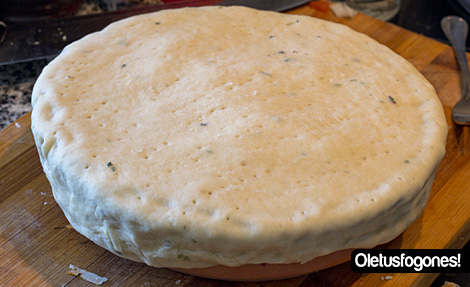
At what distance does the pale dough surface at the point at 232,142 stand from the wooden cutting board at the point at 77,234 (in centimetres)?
10

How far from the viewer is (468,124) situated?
157 cm

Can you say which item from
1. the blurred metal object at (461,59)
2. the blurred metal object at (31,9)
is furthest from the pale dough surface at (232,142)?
the blurred metal object at (31,9)

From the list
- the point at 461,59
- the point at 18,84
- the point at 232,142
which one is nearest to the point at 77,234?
the point at 232,142

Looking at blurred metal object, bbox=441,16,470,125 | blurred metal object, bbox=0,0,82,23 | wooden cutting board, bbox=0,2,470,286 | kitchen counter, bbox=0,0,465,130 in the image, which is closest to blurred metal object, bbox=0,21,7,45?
kitchen counter, bbox=0,0,465,130

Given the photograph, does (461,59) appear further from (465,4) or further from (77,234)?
(77,234)

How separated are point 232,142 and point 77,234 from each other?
49 centimetres

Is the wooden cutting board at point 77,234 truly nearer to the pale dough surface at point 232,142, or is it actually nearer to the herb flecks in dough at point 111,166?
the pale dough surface at point 232,142

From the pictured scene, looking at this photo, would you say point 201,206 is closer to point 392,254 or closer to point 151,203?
point 151,203

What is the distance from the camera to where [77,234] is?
1259 millimetres

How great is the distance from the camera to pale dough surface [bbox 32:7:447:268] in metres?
1.01

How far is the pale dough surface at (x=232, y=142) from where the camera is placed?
101 centimetres

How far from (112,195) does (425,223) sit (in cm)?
83

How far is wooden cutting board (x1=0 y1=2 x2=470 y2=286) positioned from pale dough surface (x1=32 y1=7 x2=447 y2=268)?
0.10m

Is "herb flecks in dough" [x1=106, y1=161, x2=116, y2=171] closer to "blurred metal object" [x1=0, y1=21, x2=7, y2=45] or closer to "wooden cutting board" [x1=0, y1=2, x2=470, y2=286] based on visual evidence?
"wooden cutting board" [x1=0, y1=2, x2=470, y2=286]
